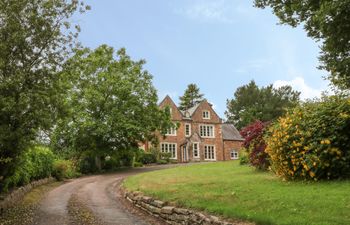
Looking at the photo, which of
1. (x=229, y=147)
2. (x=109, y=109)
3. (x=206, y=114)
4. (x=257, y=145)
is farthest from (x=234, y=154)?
(x=257, y=145)

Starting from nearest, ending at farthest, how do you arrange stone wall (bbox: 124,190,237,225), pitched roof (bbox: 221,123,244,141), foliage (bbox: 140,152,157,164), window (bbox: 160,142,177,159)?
stone wall (bbox: 124,190,237,225) → foliage (bbox: 140,152,157,164) → window (bbox: 160,142,177,159) → pitched roof (bbox: 221,123,244,141)

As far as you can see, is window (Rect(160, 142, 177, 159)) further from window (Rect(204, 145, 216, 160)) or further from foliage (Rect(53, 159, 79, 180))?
foliage (Rect(53, 159, 79, 180))

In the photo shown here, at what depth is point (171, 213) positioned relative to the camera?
1182 centimetres

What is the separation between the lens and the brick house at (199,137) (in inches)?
2218

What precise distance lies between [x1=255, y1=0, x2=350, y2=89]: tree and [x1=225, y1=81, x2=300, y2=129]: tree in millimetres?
60038

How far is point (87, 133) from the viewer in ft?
113

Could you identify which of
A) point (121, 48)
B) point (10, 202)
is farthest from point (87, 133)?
point (10, 202)

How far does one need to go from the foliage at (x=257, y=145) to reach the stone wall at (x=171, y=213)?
6295mm

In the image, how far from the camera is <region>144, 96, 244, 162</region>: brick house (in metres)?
56.3

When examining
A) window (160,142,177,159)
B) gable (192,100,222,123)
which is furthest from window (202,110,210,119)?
window (160,142,177,159)

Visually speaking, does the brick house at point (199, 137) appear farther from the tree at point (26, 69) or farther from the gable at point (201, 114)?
the tree at point (26, 69)

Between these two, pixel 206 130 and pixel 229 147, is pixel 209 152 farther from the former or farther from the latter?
pixel 229 147

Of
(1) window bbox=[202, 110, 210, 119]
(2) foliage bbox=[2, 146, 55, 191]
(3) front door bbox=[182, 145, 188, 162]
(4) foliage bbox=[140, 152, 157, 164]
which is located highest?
(1) window bbox=[202, 110, 210, 119]

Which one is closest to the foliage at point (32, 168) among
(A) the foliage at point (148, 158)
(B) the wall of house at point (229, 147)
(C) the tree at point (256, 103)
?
(A) the foliage at point (148, 158)
